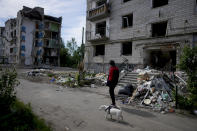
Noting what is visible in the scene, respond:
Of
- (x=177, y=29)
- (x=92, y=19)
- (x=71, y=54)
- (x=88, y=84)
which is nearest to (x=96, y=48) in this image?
(x=92, y=19)

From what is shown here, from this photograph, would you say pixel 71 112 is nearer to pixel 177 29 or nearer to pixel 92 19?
pixel 177 29

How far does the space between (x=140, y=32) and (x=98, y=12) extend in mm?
7349

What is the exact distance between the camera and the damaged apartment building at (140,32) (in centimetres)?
1276

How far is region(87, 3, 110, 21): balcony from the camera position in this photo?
18805 mm

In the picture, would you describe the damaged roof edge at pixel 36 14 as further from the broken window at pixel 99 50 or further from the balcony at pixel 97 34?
the broken window at pixel 99 50

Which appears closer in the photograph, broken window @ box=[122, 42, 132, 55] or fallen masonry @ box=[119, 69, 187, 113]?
fallen masonry @ box=[119, 69, 187, 113]

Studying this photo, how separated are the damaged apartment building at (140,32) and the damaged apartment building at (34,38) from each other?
20872 millimetres

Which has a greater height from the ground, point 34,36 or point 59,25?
point 59,25

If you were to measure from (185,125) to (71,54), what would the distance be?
177 ft

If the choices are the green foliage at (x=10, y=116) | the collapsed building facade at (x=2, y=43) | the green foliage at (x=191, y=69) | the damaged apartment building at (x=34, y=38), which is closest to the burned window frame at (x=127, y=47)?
the green foliage at (x=191, y=69)

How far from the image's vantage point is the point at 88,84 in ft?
40.9

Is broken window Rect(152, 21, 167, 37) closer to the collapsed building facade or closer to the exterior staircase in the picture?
the exterior staircase

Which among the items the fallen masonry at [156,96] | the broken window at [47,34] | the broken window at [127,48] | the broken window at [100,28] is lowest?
the fallen masonry at [156,96]

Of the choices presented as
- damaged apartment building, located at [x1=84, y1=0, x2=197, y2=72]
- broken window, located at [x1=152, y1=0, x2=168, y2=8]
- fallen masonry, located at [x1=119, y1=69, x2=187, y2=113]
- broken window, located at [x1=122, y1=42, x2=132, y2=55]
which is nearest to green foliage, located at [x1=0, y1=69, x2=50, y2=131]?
fallen masonry, located at [x1=119, y1=69, x2=187, y2=113]
